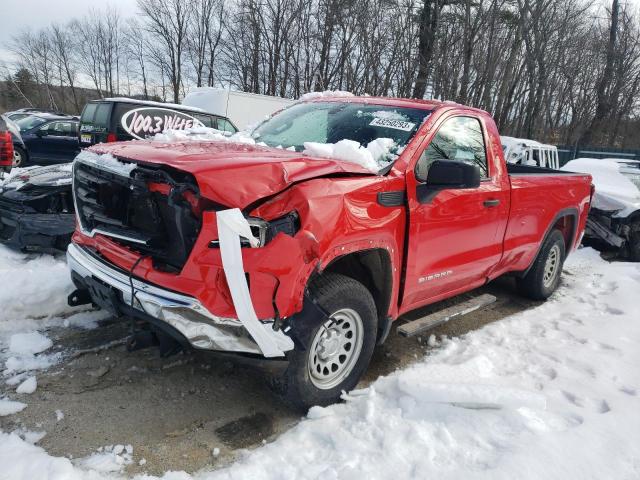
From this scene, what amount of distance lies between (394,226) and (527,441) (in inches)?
56.2

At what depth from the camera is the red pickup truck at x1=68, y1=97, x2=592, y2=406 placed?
2418 mm

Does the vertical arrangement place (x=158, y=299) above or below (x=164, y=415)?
above

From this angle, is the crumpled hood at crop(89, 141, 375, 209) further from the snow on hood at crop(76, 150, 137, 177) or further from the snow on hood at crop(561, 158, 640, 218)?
the snow on hood at crop(561, 158, 640, 218)

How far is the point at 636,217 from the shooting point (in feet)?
27.5

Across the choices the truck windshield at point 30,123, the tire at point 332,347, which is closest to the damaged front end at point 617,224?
the tire at point 332,347

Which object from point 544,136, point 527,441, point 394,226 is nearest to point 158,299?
point 394,226

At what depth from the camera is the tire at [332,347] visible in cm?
272

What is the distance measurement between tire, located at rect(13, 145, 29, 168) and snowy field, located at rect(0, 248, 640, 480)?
33.7 feet

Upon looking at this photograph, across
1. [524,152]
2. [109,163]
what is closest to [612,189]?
[524,152]

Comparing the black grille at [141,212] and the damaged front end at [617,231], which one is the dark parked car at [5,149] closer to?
the black grille at [141,212]

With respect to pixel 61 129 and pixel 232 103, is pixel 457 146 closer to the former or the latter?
pixel 232 103

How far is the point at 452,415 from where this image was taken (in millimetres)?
2904

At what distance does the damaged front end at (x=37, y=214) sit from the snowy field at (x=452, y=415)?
824 millimetres

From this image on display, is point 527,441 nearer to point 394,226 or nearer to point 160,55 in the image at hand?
point 394,226
